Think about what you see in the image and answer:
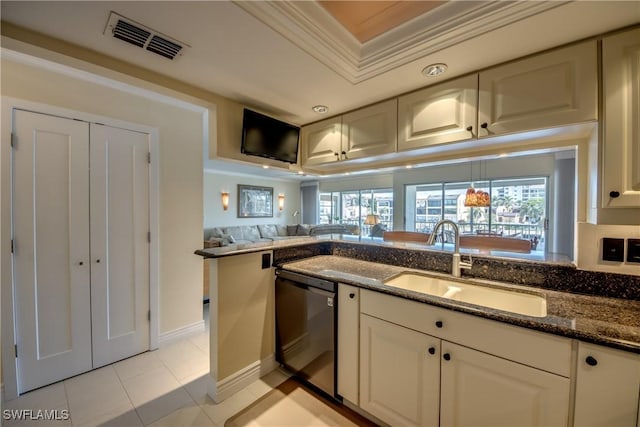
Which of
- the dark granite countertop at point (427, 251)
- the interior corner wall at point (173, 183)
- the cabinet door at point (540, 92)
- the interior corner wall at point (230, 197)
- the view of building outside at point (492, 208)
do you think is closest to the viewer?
the cabinet door at point (540, 92)

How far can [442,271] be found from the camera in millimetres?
1772

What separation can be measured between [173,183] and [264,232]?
4771 millimetres

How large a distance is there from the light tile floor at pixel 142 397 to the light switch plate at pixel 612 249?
2199 millimetres

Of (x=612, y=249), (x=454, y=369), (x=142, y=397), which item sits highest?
(x=612, y=249)

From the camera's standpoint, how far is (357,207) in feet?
27.3

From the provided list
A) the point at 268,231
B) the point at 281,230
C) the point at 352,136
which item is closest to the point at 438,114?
the point at 352,136

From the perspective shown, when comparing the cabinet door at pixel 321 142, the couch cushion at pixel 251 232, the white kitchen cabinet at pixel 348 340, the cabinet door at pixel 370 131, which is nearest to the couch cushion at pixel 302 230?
the couch cushion at pixel 251 232

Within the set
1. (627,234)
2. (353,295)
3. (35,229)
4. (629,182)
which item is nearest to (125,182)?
(35,229)

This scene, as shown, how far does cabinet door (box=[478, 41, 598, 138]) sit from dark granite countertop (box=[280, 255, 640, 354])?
2.94 feet

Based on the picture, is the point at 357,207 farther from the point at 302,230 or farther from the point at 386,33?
the point at 386,33

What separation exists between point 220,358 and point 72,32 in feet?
6.79

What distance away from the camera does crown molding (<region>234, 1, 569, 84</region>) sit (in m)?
1.14

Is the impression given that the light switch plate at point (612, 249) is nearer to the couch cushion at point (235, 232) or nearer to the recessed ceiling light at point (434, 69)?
the recessed ceiling light at point (434, 69)

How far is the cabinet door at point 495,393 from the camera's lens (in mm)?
1005
